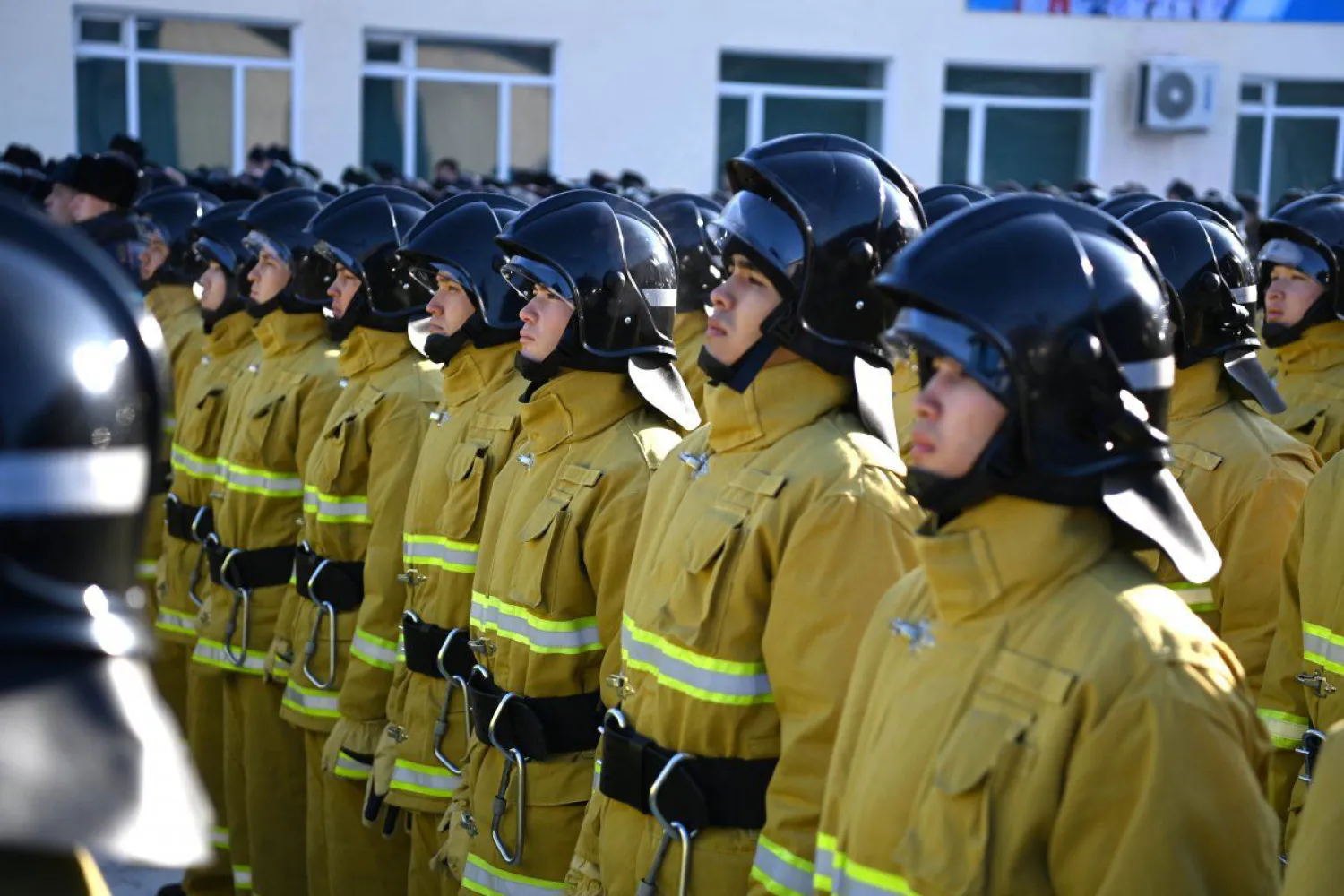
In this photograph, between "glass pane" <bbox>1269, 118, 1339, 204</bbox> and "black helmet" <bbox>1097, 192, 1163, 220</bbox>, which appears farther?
"glass pane" <bbox>1269, 118, 1339, 204</bbox>

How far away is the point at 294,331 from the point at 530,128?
1812 centimetres

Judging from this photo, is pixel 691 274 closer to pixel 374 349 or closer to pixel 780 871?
pixel 374 349

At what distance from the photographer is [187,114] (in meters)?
22.9

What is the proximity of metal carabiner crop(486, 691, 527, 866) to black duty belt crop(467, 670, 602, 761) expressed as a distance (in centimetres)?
1

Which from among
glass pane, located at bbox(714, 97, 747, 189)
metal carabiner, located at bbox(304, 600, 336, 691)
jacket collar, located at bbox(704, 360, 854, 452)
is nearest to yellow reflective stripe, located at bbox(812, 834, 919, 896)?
jacket collar, located at bbox(704, 360, 854, 452)

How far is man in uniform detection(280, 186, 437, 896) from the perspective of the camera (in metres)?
5.84

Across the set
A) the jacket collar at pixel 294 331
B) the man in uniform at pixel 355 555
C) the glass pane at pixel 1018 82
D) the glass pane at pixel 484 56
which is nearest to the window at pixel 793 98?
the glass pane at pixel 1018 82

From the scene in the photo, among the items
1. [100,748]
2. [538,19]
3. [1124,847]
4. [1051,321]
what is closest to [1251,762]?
[1124,847]

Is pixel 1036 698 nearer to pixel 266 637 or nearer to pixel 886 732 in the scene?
pixel 886 732

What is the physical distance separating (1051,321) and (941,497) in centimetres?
34

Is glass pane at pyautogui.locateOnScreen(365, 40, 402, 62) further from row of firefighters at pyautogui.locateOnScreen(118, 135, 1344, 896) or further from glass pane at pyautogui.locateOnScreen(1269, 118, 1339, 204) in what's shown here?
row of firefighters at pyautogui.locateOnScreen(118, 135, 1344, 896)

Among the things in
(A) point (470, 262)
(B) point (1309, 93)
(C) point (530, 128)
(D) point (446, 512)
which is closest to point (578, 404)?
(D) point (446, 512)

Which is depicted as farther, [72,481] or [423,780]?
[423,780]

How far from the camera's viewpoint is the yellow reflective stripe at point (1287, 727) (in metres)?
4.51
